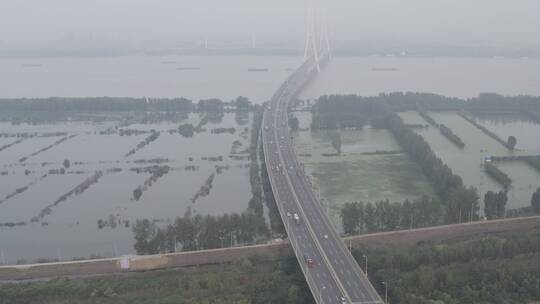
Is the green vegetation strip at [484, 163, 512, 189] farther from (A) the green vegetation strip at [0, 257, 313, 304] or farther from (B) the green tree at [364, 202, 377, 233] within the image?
(A) the green vegetation strip at [0, 257, 313, 304]

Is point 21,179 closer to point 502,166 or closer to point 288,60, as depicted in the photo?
point 502,166

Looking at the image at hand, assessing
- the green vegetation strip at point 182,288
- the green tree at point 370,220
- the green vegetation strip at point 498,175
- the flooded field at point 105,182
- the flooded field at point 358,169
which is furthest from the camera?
the green vegetation strip at point 498,175

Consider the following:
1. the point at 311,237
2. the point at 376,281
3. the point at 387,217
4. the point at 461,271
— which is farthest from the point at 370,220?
the point at 461,271

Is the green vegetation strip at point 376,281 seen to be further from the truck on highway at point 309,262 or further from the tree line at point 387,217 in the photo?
the tree line at point 387,217

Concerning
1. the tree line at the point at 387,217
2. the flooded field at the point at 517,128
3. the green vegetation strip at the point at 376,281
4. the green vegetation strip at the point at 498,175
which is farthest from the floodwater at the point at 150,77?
the green vegetation strip at the point at 376,281

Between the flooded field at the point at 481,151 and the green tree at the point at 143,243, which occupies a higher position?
the flooded field at the point at 481,151

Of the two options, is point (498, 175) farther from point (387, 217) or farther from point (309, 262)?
point (309, 262)
